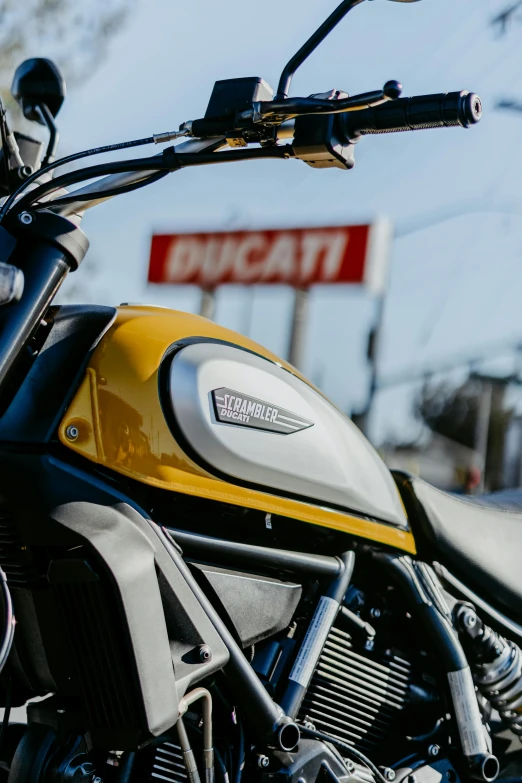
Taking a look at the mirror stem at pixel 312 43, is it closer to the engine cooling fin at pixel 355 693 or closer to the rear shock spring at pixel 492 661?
the engine cooling fin at pixel 355 693

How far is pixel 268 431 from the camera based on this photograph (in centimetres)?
201

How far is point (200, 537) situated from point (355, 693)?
619 millimetres

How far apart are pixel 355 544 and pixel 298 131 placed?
39.2 inches

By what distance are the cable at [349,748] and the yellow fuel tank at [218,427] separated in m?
0.43

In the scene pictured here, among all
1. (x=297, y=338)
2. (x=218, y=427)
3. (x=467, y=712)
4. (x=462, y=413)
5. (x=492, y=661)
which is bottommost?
(x=467, y=712)

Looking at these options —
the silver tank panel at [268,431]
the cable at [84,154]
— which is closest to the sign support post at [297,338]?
the silver tank panel at [268,431]

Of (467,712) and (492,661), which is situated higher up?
(492,661)

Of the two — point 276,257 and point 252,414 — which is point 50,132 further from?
point 276,257

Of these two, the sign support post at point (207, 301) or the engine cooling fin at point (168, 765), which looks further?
the sign support post at point (207, 301)

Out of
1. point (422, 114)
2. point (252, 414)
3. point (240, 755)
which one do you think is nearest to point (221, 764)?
point (240, 755)

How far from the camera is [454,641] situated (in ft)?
7.61

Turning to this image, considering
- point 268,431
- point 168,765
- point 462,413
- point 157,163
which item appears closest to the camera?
point 157,163

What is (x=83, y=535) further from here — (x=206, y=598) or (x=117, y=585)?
(x=206, y=598)

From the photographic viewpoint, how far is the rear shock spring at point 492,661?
7.91 feet
